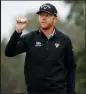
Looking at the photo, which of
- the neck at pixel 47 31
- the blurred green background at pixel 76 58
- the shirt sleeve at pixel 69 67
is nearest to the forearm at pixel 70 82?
the shirt sleeve at pixel 69 67

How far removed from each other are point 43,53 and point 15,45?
0.30 m

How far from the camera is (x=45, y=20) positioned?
5.00 m

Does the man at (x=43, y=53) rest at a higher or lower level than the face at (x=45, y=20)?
lower

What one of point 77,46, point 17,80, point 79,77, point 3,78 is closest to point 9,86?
point 3,78

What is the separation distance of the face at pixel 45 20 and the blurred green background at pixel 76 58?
8121 mm

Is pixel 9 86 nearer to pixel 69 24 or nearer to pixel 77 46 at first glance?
pixel 77 46

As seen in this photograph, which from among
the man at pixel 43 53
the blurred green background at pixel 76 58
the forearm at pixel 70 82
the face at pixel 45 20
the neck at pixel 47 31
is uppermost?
the face at pixel 45 20

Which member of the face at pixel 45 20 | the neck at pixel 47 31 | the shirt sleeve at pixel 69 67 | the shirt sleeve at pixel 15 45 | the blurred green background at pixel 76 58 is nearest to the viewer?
the shirt sleeve at pixel 15 45

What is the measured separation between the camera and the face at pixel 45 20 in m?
4.99

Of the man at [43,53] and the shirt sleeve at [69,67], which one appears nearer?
the man at [43,53]

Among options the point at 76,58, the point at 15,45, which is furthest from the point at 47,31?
the point at 76,58

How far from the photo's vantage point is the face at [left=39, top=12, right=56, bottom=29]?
499cm

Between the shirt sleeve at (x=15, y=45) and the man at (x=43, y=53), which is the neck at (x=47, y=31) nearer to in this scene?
the man at (x=43, y=53)

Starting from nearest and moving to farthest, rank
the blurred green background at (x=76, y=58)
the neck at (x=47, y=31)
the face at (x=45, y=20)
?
1. the face at (x=45, y=20)
2. the neck at (x=47, y=31)
3. the blurred green background at (x=76, y=58)
